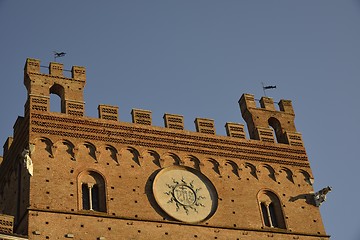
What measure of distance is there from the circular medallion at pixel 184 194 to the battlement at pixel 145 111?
1.92 m

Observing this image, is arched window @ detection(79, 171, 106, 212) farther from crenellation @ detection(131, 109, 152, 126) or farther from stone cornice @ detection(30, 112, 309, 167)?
crenellation @ detection(131, 109, 152, 126)

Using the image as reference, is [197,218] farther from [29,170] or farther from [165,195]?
[29,170]

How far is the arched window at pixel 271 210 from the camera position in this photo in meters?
28.9

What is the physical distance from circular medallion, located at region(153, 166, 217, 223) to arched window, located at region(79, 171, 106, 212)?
1.75 m

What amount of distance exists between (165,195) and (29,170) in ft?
14.7

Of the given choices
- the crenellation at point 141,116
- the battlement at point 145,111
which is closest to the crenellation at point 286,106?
the battlement at point 145,111

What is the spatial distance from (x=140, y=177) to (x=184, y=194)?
1.56 metres

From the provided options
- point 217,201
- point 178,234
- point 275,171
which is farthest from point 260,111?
point 178,234

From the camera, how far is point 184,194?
28219 mm

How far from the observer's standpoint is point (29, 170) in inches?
1036

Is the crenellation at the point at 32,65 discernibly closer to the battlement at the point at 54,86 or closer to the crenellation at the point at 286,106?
the battlement at the point at 54,86

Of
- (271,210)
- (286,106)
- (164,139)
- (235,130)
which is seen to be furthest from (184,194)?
(286,106)

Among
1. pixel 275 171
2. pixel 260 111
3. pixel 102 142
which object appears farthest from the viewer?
pixel 260 111

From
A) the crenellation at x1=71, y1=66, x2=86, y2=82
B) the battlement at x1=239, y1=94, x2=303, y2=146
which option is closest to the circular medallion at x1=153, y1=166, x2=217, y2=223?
the battlement at x1=239, y1=94, x2=303, y2=146
